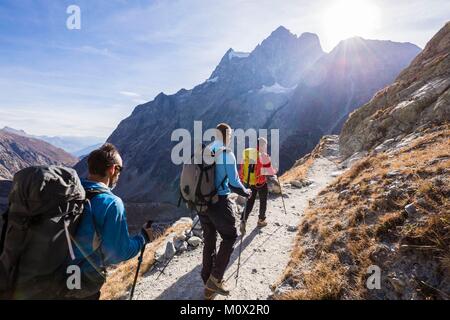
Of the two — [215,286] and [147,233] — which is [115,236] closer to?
[147,233]

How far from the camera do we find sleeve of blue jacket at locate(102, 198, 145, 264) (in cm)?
330

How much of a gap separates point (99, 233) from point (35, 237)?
2.14ft

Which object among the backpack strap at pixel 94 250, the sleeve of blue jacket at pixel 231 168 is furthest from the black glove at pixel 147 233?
the sleeve of blue jacket at pixel 231 168

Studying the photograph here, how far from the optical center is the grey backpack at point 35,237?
9.00 ft

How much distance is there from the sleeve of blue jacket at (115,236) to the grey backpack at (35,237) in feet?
1.45

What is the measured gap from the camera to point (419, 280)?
186 inches

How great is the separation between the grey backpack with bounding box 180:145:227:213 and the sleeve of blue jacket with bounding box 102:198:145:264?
200 cm

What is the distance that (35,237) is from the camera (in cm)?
279

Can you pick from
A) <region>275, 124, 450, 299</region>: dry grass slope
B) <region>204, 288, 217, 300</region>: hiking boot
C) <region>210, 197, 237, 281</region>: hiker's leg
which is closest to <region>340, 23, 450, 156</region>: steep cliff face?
<region>275, 124, 450, 299</region>: dry grass slope

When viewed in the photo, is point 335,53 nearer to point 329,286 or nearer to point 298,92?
point 298,92

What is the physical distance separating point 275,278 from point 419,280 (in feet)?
11.0

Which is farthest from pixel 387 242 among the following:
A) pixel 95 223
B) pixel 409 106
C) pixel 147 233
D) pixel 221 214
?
pixel 409 106

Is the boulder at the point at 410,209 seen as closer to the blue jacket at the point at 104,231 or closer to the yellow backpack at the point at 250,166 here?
the yellow backpack at the point at 250,166
